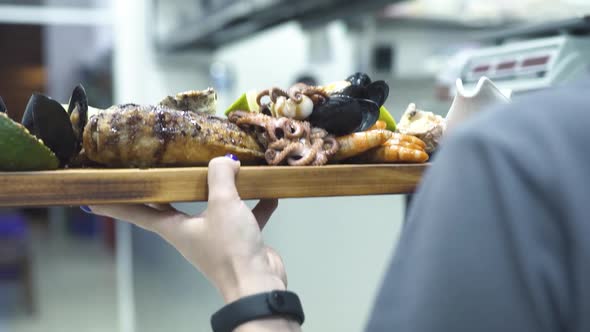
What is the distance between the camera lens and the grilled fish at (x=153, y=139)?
0.63 meters

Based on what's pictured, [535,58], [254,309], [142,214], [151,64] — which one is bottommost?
[254,309]

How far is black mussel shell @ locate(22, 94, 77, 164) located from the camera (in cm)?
60

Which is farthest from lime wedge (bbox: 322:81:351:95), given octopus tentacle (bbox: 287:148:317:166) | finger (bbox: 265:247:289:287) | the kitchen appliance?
the kitchen appliance

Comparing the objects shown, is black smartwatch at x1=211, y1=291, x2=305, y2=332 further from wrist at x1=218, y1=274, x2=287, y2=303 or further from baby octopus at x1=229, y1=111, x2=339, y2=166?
baby octopus at x1=229, y1=111, x2=339, y2=166

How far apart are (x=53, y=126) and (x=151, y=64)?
3.76 m

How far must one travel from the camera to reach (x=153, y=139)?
630 mm

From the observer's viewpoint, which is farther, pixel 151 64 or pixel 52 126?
pixel 151 64

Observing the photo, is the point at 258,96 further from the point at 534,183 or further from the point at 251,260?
the point at 534,183

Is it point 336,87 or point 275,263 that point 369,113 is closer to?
point 336,87

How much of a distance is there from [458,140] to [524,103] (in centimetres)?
4

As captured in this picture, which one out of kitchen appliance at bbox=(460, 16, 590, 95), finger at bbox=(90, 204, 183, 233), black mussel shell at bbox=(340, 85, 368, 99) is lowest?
finger at bbox=(90, 204, 183, 233)

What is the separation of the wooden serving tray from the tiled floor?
3.67 metres

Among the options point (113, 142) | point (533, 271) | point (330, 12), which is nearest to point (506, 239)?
point (533, 271)

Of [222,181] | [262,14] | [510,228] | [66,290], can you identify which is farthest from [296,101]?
[66,290]
